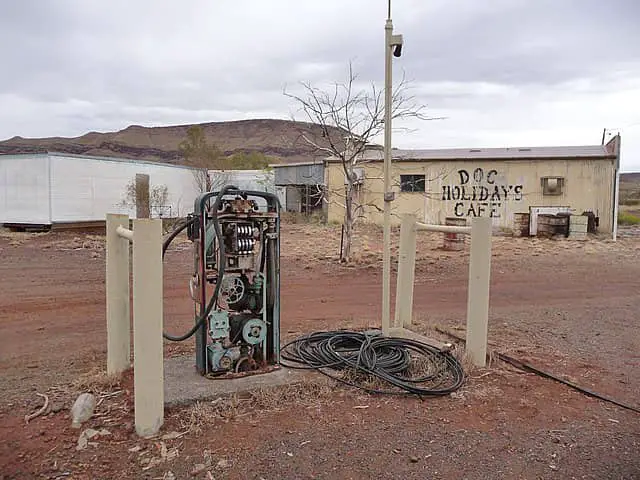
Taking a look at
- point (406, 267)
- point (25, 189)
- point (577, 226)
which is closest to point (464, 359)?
point (406, 267)

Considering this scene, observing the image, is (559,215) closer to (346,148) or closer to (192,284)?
(346,148)

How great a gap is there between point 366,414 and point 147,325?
4.65 ft

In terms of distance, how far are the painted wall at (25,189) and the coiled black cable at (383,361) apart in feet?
51.7

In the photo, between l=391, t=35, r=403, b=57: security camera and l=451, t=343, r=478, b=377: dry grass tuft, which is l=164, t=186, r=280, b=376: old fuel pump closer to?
l=451, t=343, r=478, b=377: dry grass tuft

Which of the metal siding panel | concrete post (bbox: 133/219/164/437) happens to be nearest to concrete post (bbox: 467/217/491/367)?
concrete post (bbox: 133/219/164/437)

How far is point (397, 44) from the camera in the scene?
439 cm

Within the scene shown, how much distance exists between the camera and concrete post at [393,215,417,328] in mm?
5078

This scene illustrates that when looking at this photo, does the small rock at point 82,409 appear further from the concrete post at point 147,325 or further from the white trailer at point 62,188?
the white trailer at point 62,188

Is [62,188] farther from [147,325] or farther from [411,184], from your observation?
[147,325]

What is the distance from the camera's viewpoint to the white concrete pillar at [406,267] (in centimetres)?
508

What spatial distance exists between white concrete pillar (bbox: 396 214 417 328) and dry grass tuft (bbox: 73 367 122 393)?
8.55 ft

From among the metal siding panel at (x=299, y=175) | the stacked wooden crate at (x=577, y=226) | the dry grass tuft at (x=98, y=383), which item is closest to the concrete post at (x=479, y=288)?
the dry grass tuft at (x=98, y=383)

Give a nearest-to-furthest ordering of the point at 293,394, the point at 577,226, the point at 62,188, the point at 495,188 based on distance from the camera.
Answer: the point at 293,394, the point at 62,188, the point at 577,226, the point at 495,188

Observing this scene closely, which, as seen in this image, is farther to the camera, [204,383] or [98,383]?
[98,383]
